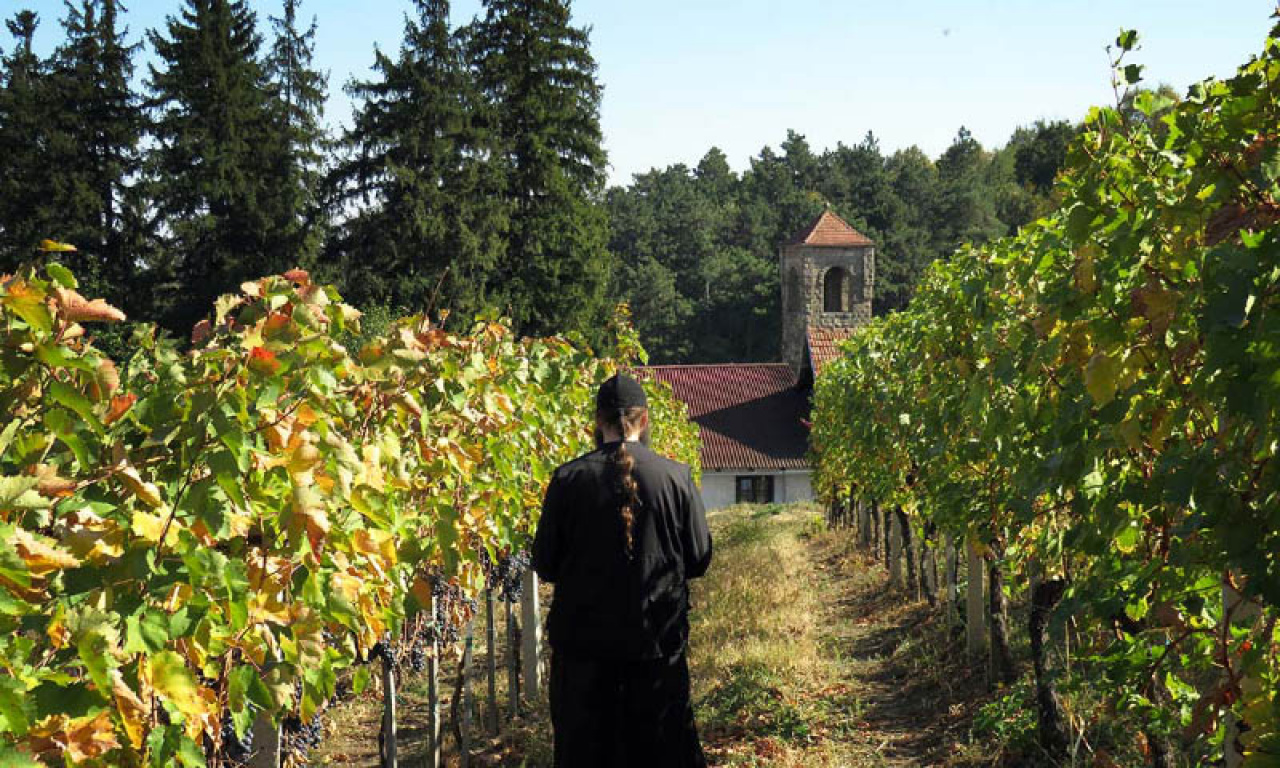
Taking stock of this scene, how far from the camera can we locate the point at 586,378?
29.4 feet

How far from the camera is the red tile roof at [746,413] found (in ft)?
105

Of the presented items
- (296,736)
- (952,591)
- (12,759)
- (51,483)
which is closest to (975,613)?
(952,591)

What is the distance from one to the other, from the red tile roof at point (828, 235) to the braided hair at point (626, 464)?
1168 inches

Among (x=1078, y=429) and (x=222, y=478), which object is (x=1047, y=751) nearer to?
(x=1078, y=429)

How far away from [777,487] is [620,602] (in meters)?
29.0

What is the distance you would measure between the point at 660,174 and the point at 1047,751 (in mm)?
79157

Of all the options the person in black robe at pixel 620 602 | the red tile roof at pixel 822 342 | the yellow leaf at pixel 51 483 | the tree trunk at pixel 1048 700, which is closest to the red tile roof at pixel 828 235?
the red tile roof at pixel 822 342

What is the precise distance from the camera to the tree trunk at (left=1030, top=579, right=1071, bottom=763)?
5.82 metres

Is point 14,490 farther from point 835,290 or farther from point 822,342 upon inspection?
point 835,290

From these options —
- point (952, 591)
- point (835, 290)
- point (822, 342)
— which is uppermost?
point (835, 290)

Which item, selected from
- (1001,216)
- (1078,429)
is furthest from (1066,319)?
(1001,216)

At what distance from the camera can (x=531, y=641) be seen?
336 inches

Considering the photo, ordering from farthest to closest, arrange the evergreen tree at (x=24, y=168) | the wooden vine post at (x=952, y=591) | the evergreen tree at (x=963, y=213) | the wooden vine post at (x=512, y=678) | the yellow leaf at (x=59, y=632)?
the evergreen tree at (x=963, y=213), the evergreen tree at (x=24, y=168), the wooden vine post at (x=952, y=591), the wooden vine post at (x=512, y=678), the yellow leaf at (x=59, y=632)

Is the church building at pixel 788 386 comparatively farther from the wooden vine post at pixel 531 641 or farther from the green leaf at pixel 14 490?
the green leaf at pixel 14 490
